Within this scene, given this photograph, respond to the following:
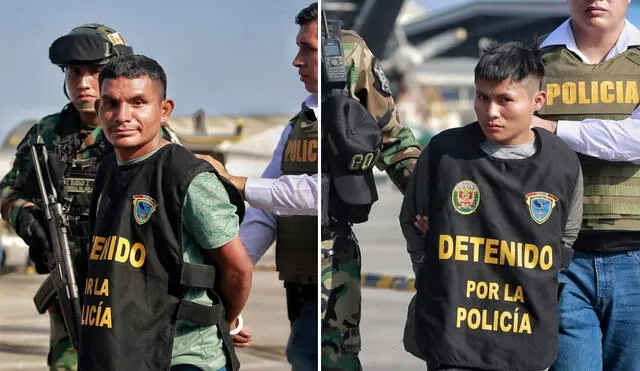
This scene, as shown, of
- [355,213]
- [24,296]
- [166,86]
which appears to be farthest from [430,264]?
[24,296]

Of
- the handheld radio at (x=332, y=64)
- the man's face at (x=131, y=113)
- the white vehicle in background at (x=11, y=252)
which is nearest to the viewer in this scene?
the man's face at (x=131, y=113)

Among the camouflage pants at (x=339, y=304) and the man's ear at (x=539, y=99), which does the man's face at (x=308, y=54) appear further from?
the man's ear at (x=539, y=99)

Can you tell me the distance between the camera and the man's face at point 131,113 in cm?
354

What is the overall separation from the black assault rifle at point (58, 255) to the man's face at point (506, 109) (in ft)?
4.72

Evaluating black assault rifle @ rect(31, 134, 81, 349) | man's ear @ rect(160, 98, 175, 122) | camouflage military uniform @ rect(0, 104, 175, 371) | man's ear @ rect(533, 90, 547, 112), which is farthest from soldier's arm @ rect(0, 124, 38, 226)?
man's ear @ rect(533, 90, 547, 112)

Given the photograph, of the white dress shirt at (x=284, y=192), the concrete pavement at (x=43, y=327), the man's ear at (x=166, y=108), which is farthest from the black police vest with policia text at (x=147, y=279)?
the concrete pavement at (x=43, y=327)

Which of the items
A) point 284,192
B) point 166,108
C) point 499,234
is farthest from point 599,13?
point 166,108

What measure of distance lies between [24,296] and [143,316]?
8318 mm

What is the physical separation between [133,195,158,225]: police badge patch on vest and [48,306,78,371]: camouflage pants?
1.11 metres

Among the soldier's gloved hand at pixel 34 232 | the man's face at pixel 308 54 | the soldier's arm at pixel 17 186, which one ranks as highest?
the man's face at pixel 308 54

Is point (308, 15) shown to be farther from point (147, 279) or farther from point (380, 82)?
point (147, 279)

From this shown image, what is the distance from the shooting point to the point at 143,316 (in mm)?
3449

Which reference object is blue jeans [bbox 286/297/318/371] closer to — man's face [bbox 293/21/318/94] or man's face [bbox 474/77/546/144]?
man's face [bbox 293/21/318/94]

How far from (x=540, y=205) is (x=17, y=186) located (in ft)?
6.20
